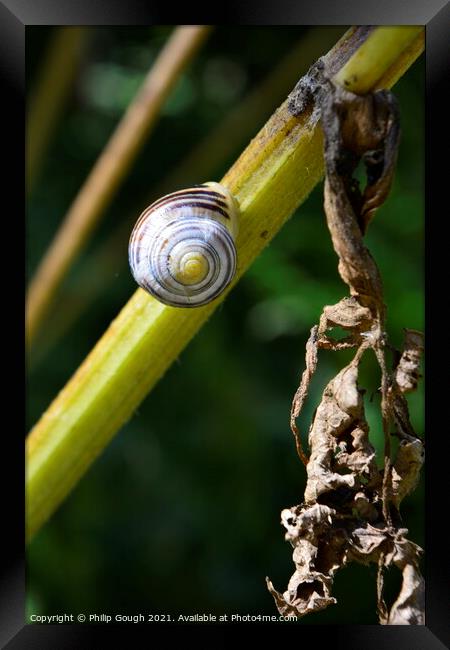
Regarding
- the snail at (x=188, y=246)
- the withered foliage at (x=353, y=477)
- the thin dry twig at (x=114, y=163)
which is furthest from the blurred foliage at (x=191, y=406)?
the withered foliage at (x=353, y=477)

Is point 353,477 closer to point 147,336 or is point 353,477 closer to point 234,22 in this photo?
point 147,336

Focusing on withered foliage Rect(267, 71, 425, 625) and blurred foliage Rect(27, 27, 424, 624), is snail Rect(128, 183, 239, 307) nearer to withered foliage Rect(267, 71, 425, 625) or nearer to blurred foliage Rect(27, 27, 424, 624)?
withered foliage Rect(267, 71, 425, 625)

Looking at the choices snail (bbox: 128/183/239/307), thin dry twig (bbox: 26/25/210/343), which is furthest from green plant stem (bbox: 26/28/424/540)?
thin dry twig (bbox: 26/25/210/343)

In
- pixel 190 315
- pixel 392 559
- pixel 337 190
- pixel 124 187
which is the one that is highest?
pixel 124 187

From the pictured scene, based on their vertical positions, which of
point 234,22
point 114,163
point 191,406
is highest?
point 234,22

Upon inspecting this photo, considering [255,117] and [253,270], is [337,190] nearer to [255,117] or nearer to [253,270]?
[253,270]

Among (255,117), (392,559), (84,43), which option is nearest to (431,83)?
(392,559)

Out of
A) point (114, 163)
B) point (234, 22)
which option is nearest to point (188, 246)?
point (234, 22)

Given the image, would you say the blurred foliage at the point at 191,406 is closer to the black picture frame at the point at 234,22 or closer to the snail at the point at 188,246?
the black picture frame at the point at 234,22
